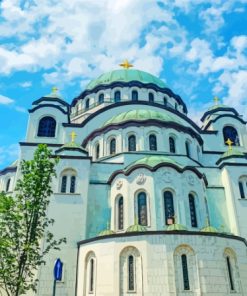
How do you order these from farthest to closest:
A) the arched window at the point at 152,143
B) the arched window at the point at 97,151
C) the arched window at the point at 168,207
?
1. the arched window at the point at 97,151
2. the arched window at the point at 152,143
3. the arched window at the point at 168,207

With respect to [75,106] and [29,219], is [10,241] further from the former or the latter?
[75,106]

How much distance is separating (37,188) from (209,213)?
12.3 m

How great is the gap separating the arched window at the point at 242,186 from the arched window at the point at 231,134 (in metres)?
7.07

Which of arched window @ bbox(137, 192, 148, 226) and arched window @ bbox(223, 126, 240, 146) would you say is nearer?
arched window @ bbox(137, 192, 148, 226)

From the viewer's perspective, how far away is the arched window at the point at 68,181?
19484mm

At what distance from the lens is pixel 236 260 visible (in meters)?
14.9

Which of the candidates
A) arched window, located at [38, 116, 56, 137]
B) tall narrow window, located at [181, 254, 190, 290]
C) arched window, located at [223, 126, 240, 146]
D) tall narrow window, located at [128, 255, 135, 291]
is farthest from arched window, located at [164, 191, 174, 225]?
arched window, located at [223, 126, 240, 146]

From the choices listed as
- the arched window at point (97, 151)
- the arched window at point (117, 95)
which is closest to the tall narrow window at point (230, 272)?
the arched window at point (97, 151)

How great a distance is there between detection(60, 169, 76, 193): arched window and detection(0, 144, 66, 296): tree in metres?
7.40

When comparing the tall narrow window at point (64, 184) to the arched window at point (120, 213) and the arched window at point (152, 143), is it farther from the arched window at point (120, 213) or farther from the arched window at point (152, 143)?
the arched window at point (152, 143)

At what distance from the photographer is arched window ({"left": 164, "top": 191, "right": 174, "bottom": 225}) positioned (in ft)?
54.9

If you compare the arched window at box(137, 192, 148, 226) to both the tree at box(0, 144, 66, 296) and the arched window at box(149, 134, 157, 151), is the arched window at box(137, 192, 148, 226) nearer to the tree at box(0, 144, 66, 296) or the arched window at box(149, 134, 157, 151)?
the arched window at box(149, 134, 157, 151)

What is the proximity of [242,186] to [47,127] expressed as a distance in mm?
15988

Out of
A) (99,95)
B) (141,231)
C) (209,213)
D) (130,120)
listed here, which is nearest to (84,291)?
(141,231)
